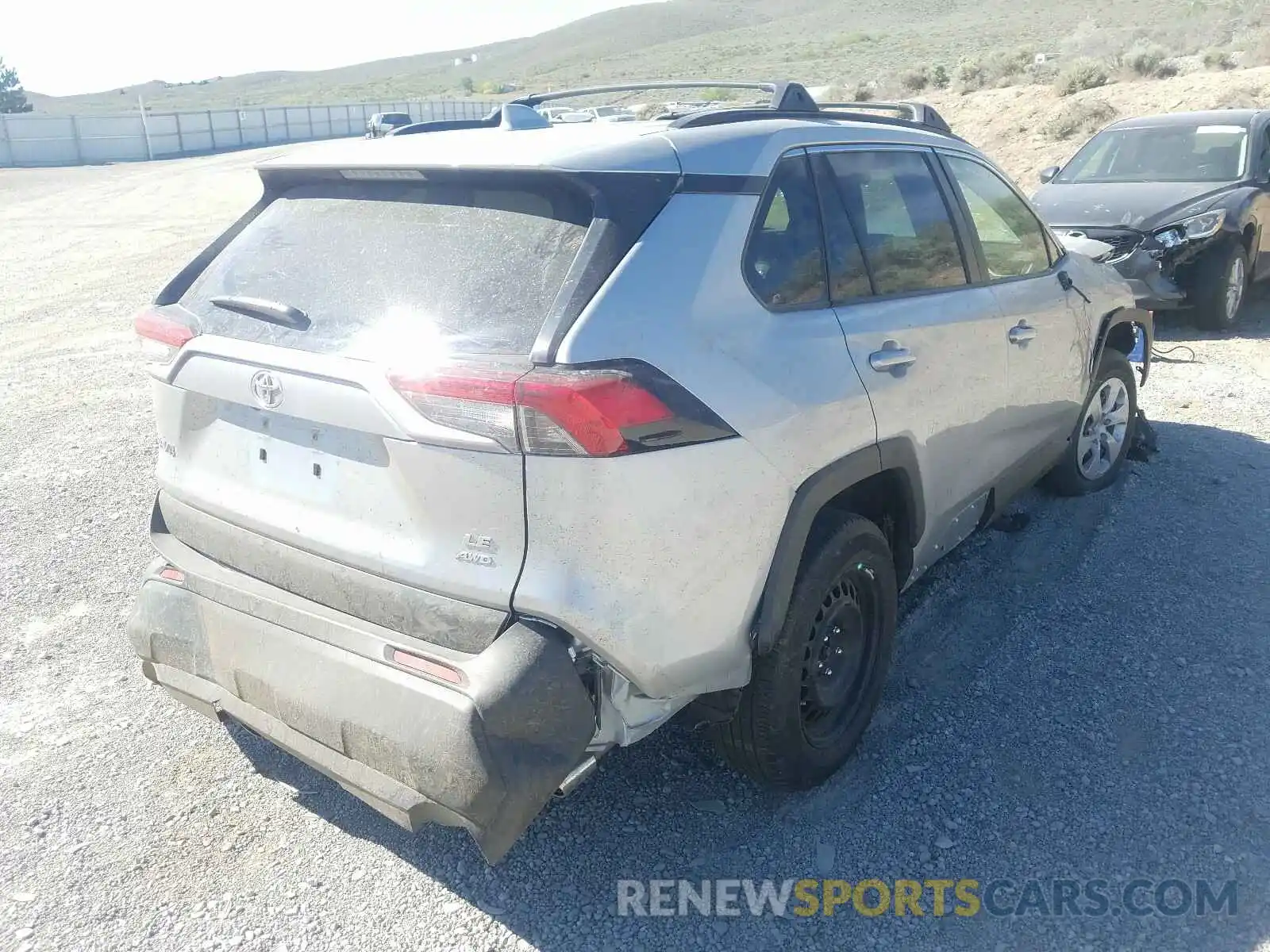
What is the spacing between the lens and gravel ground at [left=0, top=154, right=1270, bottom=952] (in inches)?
110

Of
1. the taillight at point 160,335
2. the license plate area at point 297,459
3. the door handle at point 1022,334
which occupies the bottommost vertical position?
the door handle at point 1022,334

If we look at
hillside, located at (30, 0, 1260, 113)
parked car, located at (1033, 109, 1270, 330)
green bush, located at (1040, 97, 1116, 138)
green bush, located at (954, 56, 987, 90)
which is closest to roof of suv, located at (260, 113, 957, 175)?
parked car, located at (1033, 109, 1270, 330)

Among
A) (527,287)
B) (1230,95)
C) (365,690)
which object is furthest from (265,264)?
(1230,95)

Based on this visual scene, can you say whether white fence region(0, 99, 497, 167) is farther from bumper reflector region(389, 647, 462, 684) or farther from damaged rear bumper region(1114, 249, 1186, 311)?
bumper reflector region(389, 647, 462, 684)

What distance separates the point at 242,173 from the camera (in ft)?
92.8

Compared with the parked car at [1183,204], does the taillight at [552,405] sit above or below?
above

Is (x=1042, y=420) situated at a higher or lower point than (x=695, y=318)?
lower

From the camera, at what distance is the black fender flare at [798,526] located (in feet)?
9.02

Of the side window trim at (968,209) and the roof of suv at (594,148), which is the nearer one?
the roof of suv at (594,148)

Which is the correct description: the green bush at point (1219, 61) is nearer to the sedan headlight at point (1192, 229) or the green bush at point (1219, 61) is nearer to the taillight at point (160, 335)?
the sedan headlight at point (1192, 229)

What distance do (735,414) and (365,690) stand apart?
3.65ft

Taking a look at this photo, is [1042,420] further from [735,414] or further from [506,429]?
[506,429]

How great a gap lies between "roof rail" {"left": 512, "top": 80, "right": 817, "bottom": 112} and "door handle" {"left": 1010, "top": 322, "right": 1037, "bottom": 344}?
1164 millimetres

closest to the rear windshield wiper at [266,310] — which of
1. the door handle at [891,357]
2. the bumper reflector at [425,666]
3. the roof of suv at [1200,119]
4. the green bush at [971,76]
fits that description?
the bumper reflector at [425,666]
